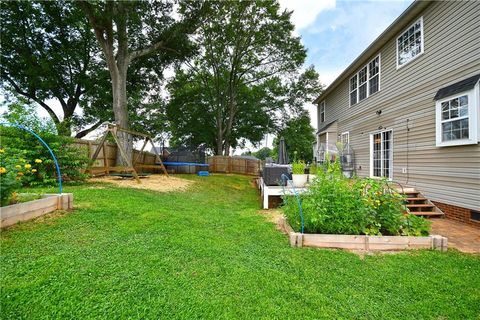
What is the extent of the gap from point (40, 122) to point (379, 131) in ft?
33.1

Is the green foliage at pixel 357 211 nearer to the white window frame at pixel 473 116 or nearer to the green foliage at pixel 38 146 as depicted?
the white window frame at pixel 473 116

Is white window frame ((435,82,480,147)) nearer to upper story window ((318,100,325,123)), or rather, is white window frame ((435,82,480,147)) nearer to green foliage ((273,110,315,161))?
upper story window ((318,100,325,123))

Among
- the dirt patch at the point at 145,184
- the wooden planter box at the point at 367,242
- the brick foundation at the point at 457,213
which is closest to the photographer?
the wooden planter box at the point at 367,242

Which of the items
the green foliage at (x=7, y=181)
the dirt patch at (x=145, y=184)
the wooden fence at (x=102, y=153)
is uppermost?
the wooden fence at (x=102, y=153)

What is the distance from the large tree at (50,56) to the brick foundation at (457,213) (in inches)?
655

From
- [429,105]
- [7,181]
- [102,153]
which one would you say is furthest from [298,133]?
[7,181]

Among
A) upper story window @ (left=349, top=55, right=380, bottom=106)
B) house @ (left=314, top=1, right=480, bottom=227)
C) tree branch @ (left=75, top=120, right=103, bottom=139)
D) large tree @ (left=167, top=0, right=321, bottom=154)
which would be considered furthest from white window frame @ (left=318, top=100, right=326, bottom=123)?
tree branch @ (left=75, top=120, right=103, bottom=139)

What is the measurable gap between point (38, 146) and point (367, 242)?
7.19 metres

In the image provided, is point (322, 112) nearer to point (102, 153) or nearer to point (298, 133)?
point (298, 133)

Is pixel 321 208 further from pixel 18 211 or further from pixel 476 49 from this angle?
pixel 476 49

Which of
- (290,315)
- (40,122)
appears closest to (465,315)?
(290,315)

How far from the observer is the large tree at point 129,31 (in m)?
8.53

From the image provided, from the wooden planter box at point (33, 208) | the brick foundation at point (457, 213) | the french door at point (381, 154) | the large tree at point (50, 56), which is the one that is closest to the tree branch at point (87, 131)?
the large tree at point (50, 56)

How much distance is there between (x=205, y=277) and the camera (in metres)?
2.36
